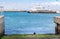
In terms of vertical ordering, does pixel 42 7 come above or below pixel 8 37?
above

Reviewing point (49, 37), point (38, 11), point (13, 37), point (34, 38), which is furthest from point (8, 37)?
point (38, 11)

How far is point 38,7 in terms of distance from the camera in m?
86.8

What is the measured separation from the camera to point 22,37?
9.65 m

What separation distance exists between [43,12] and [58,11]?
22.6ft

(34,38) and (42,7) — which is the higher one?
(42,7)

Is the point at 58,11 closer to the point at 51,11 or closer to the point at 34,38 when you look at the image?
the point at 51,11

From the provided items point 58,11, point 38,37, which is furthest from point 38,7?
point 38,37

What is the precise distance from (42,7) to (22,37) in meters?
75.8

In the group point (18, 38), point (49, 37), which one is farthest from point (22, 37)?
point (49, 37)

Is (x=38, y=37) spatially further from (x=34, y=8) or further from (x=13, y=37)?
(x=34, y=8)

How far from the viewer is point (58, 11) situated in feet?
287

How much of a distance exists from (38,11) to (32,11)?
13.8 ft

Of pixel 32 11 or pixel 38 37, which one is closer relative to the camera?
pixel 38 37

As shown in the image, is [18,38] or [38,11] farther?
[38,11]
